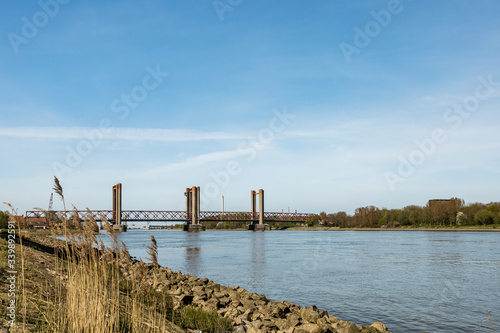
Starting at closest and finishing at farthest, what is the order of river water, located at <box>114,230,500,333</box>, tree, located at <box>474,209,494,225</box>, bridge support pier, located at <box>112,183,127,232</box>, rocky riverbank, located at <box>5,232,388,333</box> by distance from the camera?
rocky riverbank, located at <box>5,232,388,333</box>, river water, located at <box>114,230,500,333</box>, tree, located at <box>474,209,494,225</box>, bridge support pier, located at <box>112,183,127,232</box>

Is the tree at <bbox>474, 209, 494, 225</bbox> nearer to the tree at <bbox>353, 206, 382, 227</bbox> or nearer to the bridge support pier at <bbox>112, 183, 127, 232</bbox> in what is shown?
the tree at <bbox>353, 206, 382, 227</bbox>

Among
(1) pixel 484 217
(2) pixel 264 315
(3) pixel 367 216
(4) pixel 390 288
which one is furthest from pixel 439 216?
(2) pixel 264 315

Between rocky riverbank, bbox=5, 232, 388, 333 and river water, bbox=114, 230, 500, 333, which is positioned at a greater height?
rocky riverbank, bbox=5, 232, 388, 333

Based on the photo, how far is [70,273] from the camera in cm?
760

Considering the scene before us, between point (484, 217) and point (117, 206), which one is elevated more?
point (117, 206)

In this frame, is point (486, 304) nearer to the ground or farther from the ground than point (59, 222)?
nearer to the ground

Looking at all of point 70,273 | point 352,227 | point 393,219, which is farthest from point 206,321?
point 352,227

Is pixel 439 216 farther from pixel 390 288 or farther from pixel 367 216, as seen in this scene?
pixel 390 288

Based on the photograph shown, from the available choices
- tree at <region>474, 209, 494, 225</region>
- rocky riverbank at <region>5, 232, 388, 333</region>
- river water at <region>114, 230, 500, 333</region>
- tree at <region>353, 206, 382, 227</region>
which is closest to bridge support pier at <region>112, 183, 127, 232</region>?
tree at <region>353, 206, 382, 227</region>

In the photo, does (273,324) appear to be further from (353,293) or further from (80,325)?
(353,293)

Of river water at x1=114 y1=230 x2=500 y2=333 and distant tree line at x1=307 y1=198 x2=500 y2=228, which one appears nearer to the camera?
river water at x1=114 y1=230 x2=500 y2=333

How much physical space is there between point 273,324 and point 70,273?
6191 mm

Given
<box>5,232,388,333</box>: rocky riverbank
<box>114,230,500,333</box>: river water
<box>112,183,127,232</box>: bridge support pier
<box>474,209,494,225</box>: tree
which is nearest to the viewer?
<box>5,232,388,333</box>: rocky riverbank

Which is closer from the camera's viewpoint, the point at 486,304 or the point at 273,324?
the point at 273,324
